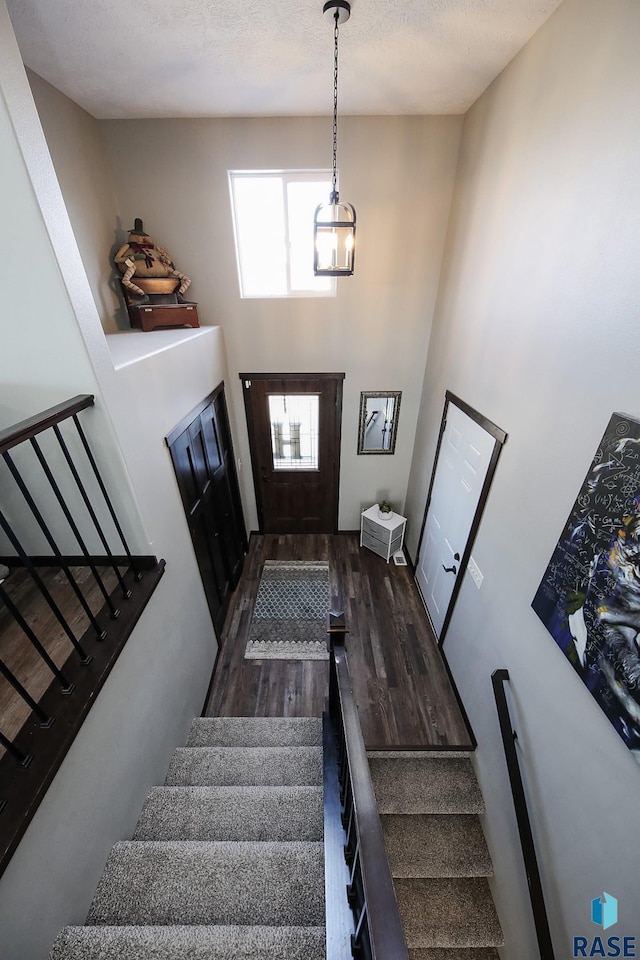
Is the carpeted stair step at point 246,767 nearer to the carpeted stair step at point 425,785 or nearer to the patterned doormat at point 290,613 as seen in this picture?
the carpeted stair step at point 425,785

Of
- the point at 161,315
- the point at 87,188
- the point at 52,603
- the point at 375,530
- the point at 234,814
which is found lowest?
the point at 375,530

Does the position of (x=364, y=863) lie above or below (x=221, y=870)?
above

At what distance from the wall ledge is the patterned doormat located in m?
2.71

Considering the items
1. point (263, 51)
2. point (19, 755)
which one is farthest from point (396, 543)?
point (263, 51)

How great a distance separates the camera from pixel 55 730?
4.07ft

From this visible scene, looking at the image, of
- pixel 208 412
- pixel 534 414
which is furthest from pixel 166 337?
pixel 534 414

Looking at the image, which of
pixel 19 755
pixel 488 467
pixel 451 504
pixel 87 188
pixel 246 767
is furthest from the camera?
pixel 451 504

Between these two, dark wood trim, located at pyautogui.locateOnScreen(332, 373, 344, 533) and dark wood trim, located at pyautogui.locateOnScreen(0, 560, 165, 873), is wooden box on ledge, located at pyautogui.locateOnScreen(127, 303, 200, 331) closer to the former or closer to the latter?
dark wood trim, located at pyautogui.locateOnScreen(332, 373, 344, 533)

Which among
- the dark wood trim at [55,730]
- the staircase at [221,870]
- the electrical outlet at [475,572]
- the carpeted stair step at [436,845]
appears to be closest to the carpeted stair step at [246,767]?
the staircase at [221,870]

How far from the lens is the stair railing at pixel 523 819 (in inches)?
62.9

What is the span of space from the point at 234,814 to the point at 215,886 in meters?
0.35

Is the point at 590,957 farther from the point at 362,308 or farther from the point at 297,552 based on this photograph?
the point at 362,308

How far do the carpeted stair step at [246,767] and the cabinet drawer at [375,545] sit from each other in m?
2.44

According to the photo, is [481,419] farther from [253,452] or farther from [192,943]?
[192,943]
